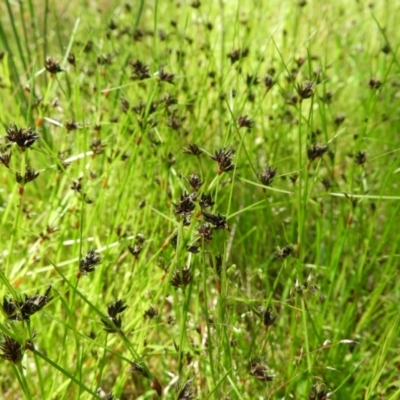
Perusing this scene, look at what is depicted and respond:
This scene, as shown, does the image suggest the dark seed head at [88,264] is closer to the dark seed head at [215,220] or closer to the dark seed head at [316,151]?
the dark seed head at [215,220]

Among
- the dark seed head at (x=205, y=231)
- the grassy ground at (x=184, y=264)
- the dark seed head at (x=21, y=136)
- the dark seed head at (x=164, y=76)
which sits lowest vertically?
Answer: the grassy ground at (x=184, y=264)

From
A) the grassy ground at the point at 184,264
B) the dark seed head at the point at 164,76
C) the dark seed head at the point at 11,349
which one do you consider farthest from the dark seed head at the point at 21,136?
the dark seed head at the point at 164,76

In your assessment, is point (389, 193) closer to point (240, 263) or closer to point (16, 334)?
point (240, 263)

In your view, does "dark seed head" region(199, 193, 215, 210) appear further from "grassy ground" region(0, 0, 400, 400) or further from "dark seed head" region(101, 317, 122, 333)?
"dark seed head" region(101, 317, 122, 333)

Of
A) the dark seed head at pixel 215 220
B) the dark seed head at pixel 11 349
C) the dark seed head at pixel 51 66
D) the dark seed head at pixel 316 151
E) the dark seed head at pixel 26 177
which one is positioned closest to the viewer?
the dark seed head at pixel 11 349

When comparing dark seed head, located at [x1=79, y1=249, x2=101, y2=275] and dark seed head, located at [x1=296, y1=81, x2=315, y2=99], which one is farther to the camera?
dark seed head, located at [x1=296, y1=81, x2=315, y2=99]

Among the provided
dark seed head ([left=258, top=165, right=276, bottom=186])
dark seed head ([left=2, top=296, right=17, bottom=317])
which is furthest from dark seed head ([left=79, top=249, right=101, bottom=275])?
dark seed head ([left=258, top=165, right=276, bottom=186])

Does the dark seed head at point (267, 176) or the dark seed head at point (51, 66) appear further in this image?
the dark seed head at point (51, 66)

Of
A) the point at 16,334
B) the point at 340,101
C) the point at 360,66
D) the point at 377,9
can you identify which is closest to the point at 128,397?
the point at 16,334

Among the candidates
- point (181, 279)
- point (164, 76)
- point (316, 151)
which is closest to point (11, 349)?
point (181, 279)

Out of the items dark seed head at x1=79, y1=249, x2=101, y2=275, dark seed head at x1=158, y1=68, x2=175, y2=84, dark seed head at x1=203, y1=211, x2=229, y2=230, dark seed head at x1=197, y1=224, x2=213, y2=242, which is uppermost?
dark seed head at x1=158, y1=68, x2=175, y2=84

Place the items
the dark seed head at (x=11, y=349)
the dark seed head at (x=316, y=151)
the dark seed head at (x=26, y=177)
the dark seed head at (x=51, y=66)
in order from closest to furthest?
the dark seed head at (x=11, y=349) < the dark seed head at (x=26, y=177) < the dark seed head at (x=316, y=151) < the dark seed head at (x=51, y=66)
